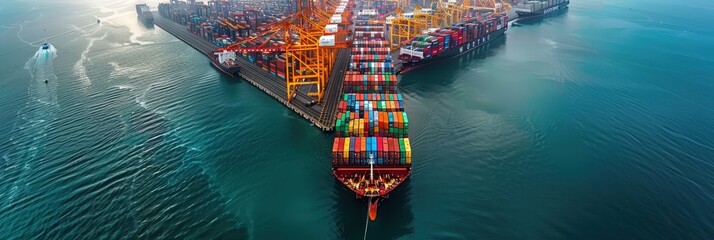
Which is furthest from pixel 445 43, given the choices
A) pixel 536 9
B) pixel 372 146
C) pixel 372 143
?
pixel 536 9

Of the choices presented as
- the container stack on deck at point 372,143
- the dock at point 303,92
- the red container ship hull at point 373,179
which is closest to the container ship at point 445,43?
the dock at point 303,92

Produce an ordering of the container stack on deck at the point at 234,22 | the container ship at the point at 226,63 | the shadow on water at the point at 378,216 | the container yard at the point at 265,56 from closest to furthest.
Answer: the shadow on water at the point at 378,216 < the container yard at the point at 265,56 < the container ship at the point at 226,63 < the container stack on deck at the point at 234,22

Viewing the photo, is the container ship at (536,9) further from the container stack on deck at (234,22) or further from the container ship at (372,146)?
the container ship at (372,146)

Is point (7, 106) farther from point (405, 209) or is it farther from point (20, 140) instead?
point (405, 209)

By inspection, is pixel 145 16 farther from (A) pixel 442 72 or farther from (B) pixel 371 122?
(B) pixel 371 122

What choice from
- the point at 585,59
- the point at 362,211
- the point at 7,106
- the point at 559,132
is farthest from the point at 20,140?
Answer: the point at 585,59

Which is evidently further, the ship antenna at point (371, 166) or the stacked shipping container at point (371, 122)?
the stacked shipping container at point (371, 122)
